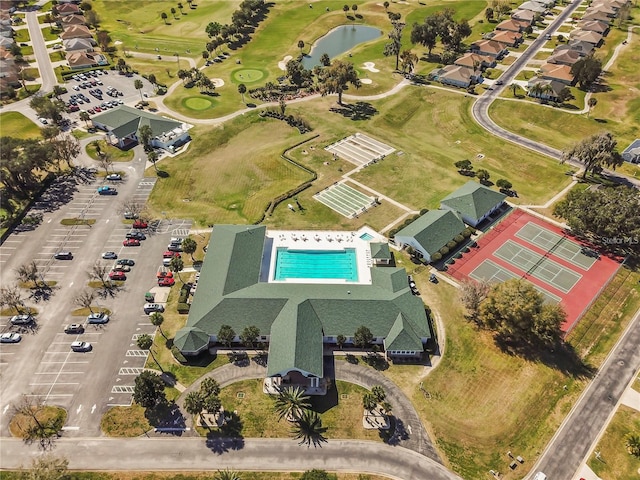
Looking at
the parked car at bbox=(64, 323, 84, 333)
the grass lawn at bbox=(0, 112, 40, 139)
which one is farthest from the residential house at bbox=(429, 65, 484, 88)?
the parked car at bbox=(64, 323, 84, 333)

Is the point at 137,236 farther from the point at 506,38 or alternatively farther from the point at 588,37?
the point at 588,37

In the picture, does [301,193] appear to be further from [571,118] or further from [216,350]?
[571,118]

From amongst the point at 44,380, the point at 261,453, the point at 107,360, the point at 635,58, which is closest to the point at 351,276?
the point at 261,453

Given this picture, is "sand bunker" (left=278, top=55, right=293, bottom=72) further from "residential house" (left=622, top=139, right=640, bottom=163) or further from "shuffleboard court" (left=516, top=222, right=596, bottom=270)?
"residential house" (left=622, top=139, right=640, bottom=163)

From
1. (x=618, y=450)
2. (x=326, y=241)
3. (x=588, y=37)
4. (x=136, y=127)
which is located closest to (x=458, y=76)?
(x=588, y=37)

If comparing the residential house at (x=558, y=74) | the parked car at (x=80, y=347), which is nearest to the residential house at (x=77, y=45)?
the parked car at (x=80, y=347)

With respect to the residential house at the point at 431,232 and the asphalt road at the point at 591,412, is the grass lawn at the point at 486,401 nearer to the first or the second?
the asphalt road at the point at 591,412
